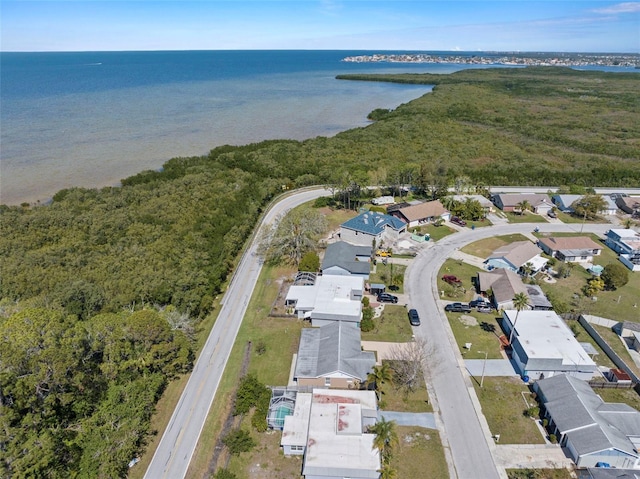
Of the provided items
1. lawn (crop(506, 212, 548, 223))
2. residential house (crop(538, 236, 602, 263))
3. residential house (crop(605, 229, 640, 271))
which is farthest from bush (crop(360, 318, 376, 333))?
lawn (crop(506, 212, 548, 223))

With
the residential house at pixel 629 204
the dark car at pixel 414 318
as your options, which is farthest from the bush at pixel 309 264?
the residential house at pixel 629 204

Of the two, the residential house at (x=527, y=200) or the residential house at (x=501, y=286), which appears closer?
the residential house at (x=501, y=286)

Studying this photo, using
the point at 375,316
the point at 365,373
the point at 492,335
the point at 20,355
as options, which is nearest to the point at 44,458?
the point at 20,355

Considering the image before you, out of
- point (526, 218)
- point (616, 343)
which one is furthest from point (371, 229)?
point (616, 343)

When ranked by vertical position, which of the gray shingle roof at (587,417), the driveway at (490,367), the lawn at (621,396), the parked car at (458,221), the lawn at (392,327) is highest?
the gray shingle roof at (587,417)

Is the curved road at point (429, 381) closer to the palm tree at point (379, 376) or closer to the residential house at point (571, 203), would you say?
the palm tree at point (379, 376)

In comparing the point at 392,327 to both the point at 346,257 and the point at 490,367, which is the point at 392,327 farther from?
the point at 346,257

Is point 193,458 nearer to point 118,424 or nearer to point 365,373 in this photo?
point 118,424

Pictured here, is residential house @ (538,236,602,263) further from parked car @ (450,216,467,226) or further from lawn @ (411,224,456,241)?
lawn @ (411,224,456,241)
